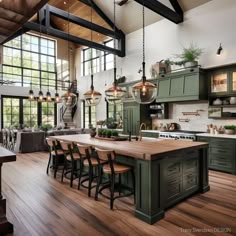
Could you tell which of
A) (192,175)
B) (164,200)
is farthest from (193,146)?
(164,200)

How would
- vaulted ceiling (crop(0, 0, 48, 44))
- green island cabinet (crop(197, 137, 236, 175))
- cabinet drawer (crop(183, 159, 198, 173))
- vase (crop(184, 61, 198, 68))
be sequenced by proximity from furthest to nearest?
vase (crop(184, 61, 198, 68))
green island cabinet (crop(197, 137, 236, 175))
cabinet drawer (crop(183, 159, 198, 173))
vaulted ceiling (crop(0, 0, 48, 44))

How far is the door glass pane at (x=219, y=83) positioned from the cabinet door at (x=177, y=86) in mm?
790

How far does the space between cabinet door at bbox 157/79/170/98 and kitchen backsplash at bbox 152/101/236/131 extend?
60 centimetres

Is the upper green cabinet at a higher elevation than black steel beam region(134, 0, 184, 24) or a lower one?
lower

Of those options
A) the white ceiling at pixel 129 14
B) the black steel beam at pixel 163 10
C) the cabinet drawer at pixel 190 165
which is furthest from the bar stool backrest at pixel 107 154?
the white ceiling at pixel 129 14

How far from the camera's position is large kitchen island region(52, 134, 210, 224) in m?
2.53

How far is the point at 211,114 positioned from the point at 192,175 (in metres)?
2.78

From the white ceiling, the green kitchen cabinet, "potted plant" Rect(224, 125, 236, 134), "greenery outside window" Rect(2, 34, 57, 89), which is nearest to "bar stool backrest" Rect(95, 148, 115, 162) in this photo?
"potted plant" Rect(224, 125, 236, 134)

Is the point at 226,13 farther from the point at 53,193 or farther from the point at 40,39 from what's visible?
the point at 40,39

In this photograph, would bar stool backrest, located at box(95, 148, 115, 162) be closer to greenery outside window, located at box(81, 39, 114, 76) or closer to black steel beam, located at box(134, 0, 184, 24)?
black steel beam, located at box(134, 0, 184, 24)

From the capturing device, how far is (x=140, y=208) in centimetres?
262

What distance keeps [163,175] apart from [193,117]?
149 inches

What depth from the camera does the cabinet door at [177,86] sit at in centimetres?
570

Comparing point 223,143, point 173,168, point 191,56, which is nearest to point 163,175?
point 173,168
